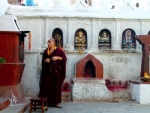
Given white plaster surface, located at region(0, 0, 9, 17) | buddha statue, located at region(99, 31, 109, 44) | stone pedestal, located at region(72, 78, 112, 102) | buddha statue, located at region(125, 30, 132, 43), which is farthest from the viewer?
buddha statue, located at region(125, 30, 132, 43)

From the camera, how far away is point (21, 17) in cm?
1219

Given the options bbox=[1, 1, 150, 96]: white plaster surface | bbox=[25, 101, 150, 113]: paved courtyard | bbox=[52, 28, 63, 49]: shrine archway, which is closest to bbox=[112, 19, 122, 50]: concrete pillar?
bbox=[1, 1, 150, 96]: white plaster surface

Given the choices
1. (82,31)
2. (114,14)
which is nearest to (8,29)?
(82,31)

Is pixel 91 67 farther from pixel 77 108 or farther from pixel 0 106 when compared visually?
pixel 0 106

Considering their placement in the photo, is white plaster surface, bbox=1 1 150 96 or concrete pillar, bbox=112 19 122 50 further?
concrete pillar, bbox=112 19 122 50

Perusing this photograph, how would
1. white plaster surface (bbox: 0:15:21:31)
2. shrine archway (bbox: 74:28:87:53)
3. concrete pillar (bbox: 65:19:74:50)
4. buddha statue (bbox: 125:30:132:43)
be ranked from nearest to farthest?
white plaster surface (bbox: 0:15:21:31) → concrete pillar (bbox: 65:19:74:50) → shrine archway (bbox: 74:28:87:53) → buddha statue (bbox: 125:30:132:43)

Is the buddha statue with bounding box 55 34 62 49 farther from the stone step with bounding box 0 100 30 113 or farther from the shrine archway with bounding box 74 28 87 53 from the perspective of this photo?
the stone step with bounding box 0 100 30 113

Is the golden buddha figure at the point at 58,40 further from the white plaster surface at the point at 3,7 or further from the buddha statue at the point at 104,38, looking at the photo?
the white plaster surface at the point at 3,7

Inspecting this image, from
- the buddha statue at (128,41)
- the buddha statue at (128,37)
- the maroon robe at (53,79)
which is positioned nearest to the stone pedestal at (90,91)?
the maroon robe at (53,79)

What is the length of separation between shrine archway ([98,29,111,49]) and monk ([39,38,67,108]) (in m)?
3.08

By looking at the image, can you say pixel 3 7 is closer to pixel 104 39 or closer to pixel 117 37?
pixel 104 39

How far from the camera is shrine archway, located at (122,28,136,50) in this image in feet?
41.1

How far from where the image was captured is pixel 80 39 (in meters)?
12.4

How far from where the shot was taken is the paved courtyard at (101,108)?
8.89m
